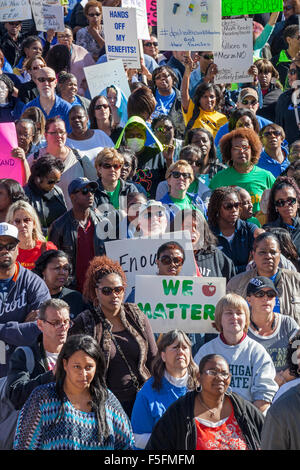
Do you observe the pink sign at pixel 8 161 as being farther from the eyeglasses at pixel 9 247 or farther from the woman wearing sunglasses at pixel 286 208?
the woman wearing sunglasses at pixel 286 208

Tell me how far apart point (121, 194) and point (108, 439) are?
3725 mm

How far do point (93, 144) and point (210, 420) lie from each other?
15.4ft

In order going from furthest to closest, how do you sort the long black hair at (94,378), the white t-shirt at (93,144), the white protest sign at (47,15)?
1. the white protest sign at (47,15)
2. the white t-shirt at (93,144)
3. the long black hair at (94,378)

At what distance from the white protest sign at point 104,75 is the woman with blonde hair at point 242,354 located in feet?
16.5

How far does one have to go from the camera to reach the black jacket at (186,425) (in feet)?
19.1

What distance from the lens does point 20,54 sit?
13094 millimetres

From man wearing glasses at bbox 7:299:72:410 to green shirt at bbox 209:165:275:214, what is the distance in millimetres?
3435

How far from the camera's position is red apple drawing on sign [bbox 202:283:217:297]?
7.55 metres

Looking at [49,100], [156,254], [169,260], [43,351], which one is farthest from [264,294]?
[49,100]

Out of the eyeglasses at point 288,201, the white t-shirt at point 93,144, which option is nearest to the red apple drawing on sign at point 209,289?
the eyeglasses at point 288,201

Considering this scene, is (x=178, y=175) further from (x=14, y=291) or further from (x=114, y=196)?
(x=14, y=291)

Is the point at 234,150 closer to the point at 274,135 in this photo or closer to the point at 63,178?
the point at 274,135

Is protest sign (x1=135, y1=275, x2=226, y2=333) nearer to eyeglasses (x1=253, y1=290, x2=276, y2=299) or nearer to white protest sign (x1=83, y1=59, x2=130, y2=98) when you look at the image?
eyeglasses (x1=253, y1=290, x2=276, y2=299)
